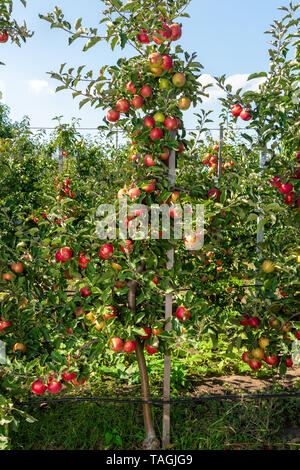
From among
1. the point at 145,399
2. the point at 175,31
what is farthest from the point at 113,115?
the point at 145,399

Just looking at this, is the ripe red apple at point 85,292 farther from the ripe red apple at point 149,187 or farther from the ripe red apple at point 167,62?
the ripe red apple at point 167,62

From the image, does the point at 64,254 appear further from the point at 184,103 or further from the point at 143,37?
the point at 143,37

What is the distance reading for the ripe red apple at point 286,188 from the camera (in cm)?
245

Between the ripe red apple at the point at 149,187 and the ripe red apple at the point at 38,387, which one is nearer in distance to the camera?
the ripe red apple at the point at 38,387

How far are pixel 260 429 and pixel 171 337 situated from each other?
3.24 ft

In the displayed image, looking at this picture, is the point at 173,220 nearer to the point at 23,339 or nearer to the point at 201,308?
the point at 201,308

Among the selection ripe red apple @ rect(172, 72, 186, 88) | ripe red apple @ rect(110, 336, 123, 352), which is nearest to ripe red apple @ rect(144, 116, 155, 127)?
ripe red apple @ rect(172, 72, 186, 88)

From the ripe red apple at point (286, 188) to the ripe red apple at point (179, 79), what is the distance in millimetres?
882

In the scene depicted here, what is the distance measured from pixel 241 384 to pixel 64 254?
1.94 metres

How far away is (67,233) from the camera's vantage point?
2262mm

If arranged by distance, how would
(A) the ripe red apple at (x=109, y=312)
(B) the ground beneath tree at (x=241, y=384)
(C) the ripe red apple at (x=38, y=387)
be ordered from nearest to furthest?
1. (C) the ripe red apple at (x=38, y=387)
2. (A) the ripe red apple at (x=109, y=312)
3. (B) the ground beneath tree at (x=241, y=384)

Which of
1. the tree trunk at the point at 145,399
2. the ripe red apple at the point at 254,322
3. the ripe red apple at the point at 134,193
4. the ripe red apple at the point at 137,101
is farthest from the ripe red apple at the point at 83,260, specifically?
the ripe red apple at the point at 254,322

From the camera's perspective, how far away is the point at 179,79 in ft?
7.61
